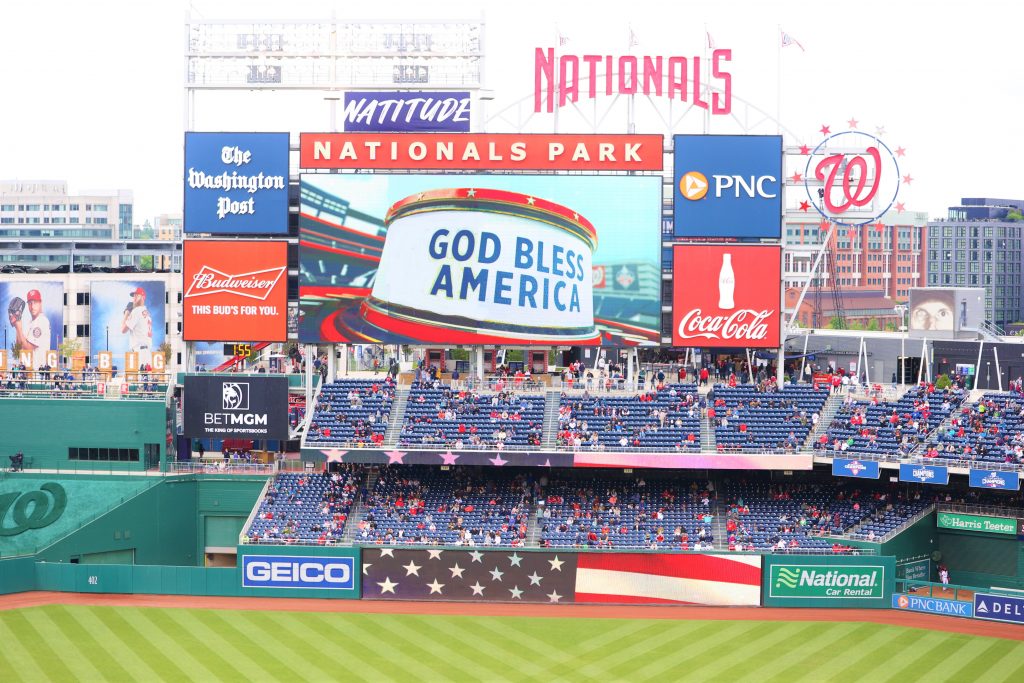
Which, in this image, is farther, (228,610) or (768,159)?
(768,159)

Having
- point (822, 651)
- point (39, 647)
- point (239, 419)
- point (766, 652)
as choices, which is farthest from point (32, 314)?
point (822, 651)

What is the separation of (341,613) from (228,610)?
12.2 feet

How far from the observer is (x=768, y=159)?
47562 mm

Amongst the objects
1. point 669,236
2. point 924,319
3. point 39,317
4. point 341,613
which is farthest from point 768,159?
point 39,317

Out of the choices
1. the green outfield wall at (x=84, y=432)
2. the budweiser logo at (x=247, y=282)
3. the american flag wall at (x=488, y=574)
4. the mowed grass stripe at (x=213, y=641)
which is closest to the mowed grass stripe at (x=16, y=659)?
the mowed grass stripe at (x=213, y=641)

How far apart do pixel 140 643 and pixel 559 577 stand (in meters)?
13.8

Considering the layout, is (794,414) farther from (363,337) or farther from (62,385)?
(62,385)

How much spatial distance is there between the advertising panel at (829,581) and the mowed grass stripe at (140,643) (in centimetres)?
1948

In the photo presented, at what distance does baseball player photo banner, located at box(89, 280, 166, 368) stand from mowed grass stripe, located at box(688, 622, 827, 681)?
2736 inches

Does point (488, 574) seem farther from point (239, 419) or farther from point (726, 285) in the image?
point (726, 285)

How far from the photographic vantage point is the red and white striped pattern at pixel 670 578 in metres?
42.5

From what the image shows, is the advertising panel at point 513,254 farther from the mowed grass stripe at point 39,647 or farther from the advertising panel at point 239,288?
the mowed grass stripe at point 39,647

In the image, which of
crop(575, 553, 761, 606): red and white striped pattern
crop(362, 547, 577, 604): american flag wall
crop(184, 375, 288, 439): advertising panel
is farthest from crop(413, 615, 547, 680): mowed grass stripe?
crop(184, 375, 288, 439): advertising panel

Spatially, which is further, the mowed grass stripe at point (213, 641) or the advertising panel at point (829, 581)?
the advertising panel at point (829, 581)
